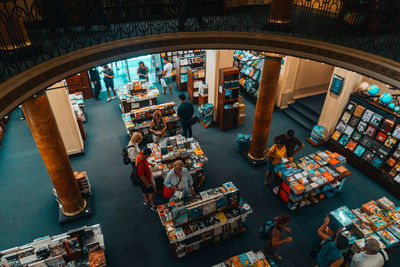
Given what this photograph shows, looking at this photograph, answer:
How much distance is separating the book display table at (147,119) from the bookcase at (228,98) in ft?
5.77

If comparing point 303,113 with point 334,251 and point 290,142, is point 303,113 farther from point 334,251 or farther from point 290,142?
point 334,251

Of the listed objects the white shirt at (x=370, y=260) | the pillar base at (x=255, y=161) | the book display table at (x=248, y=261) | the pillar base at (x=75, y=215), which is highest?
the white shirt at (x=370, y=260)

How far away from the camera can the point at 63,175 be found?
6.43 metres

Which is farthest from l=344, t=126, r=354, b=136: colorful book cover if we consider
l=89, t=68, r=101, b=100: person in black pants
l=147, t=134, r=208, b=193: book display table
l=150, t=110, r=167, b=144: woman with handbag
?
l=89, t=68, r=101, b=100: person in black pants

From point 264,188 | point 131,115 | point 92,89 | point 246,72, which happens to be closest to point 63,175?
point 131,115

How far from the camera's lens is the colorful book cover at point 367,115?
8.23 m

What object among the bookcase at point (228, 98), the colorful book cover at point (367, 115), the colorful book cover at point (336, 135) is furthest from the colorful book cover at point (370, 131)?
the bookcase at point (228, 98)

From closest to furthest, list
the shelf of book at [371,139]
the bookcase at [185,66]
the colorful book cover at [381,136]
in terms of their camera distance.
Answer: the shelf of book at [371,139] < the colorful book cover at [381,136] < the bookcase at [185,66]

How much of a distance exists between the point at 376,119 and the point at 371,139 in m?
0.67

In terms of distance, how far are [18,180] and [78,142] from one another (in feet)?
6.82

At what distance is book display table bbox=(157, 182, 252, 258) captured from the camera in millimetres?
5844

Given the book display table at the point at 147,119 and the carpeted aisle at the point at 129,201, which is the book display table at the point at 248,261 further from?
the book display table at the point at 147,119

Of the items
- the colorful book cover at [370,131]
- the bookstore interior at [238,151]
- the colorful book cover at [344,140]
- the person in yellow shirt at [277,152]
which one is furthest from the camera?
the colorful book cover at [344,140]

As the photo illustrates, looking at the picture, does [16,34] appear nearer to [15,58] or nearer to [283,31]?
[15,58]
